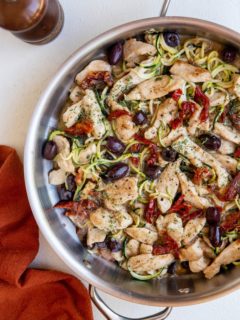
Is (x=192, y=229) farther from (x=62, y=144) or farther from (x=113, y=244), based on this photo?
(x=62, y=144)

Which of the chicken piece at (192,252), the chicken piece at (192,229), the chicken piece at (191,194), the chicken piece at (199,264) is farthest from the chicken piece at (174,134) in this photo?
the chicken piece at (199,264)

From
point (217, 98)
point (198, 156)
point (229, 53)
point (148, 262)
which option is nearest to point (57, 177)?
point (148, 262)

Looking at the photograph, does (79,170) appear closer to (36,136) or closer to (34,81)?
(36,136)

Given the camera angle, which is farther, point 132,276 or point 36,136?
point 132,276

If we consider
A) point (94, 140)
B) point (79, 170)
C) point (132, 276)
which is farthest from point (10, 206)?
point (132, 276)

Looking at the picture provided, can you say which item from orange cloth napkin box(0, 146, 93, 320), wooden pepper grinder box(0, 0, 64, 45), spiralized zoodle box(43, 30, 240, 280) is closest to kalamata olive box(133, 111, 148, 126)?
spiralized zoodle box(43, 30, 240, 280)

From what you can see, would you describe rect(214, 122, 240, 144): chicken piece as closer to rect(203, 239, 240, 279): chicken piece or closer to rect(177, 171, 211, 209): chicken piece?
rect(177, 171, 211, 209): chicken piece
